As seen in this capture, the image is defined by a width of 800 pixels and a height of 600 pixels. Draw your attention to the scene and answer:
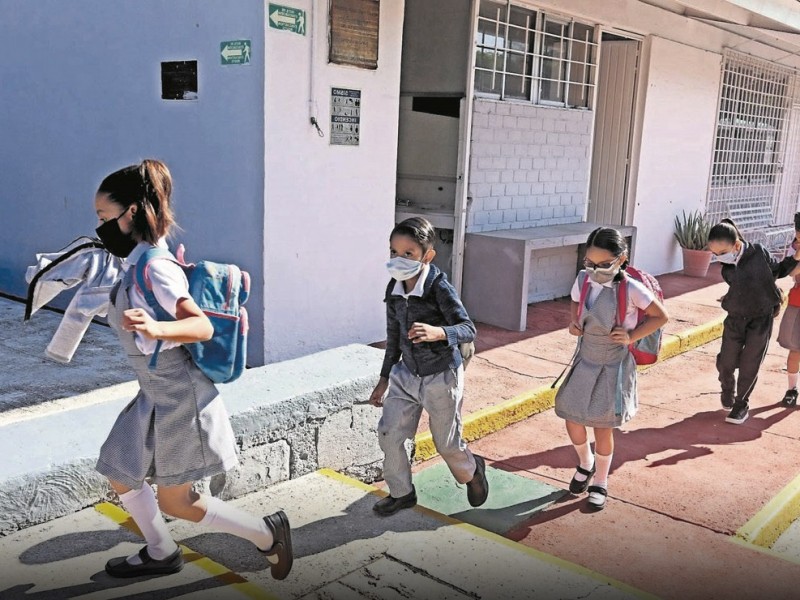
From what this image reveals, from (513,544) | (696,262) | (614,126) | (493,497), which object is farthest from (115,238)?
(696,262)

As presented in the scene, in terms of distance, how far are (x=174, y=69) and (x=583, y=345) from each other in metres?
3.88

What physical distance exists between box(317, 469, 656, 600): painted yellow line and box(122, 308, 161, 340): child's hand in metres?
1.82

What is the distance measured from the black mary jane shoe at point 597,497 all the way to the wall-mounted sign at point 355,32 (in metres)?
3.61

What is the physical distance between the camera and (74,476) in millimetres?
3330

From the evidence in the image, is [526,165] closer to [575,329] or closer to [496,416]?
[496,416]

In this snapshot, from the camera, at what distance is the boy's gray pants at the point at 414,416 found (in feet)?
12.6

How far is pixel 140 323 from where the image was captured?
2.56 metres

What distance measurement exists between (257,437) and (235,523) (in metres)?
0.90

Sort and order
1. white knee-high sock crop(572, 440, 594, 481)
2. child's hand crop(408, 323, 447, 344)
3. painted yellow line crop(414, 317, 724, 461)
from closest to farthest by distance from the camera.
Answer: child's hand crop(408, 323, 447, 344)
white knee-high sock crop(572, 440, 594, 481)
painted yellow line crop(414, 317, 724, 461)

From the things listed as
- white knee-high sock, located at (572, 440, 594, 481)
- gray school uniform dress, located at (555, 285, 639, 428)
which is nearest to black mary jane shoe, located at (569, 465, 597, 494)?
white knee-high sock, located at (572, 440, 594, 481)

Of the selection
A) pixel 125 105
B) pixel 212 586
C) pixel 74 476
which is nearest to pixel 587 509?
pixel 212 586

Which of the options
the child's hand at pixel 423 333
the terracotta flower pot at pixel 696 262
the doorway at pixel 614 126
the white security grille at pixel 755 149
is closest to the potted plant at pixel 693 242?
the terracotta flower pot at pixel 696 262

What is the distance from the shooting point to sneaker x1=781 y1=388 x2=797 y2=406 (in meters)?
6.41

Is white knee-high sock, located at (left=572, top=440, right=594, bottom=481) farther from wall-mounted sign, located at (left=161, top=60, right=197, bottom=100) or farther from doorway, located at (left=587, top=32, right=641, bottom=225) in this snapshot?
doorway, located at (left=587, top=32, right=641, bottom=225)
